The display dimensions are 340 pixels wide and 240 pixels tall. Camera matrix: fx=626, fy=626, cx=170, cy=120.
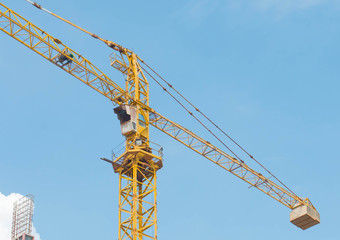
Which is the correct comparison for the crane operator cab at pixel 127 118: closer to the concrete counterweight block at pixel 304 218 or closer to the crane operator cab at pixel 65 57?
the crane operator cab at pixel 65 57

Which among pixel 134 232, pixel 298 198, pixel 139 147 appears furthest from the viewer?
pixel 298 198

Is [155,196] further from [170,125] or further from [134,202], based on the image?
[170,125]

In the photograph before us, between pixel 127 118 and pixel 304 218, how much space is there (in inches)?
1035

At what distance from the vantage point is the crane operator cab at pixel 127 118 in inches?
2530

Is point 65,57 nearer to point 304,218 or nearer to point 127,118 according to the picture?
point 127,118

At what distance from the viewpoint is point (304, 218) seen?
75875 millimetres

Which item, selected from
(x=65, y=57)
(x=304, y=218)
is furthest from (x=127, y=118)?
(x=304, y=218)

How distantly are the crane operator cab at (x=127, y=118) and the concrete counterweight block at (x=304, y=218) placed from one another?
24621 millimetres

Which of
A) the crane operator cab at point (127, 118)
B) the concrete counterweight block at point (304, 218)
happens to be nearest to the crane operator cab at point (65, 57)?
the crane operator cab at point (127, 118)

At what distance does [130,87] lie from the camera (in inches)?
2756

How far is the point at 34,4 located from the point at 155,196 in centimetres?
2363

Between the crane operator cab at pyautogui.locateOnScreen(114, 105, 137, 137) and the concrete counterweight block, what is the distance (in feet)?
80.8

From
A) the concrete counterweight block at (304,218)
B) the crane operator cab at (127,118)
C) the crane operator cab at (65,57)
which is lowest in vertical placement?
the concrete counterweight block at (304,218)

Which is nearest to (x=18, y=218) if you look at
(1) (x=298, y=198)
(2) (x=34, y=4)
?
(2) (x=34, y=4)
